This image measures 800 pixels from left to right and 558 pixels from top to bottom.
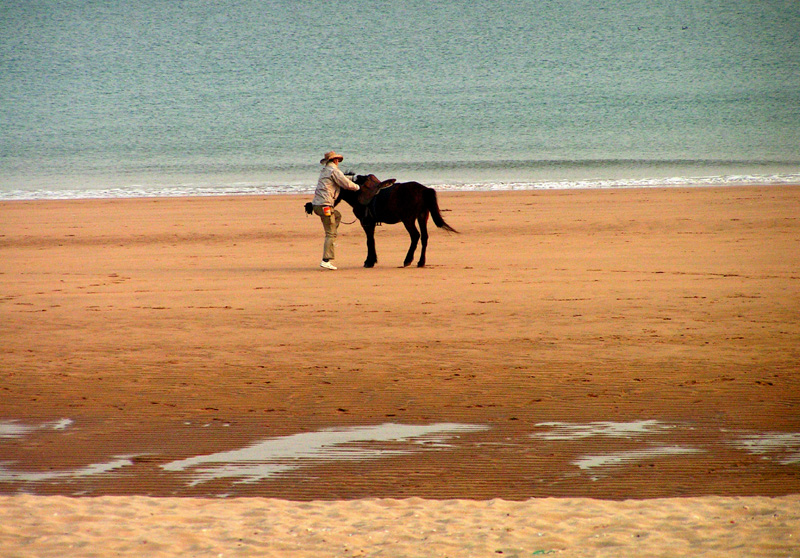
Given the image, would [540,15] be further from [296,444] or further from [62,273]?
[296,444]

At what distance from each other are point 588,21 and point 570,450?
93.9 metres

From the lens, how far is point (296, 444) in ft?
16.6

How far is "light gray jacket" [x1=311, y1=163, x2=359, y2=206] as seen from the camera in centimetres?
1184

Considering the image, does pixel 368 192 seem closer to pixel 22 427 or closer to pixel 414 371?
pixel 414 371

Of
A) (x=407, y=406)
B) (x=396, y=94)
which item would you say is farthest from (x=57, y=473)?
(x=396, y=94)

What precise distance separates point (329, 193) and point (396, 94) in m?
63.6

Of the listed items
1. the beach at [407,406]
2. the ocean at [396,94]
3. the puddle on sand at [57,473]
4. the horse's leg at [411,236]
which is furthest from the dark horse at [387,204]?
the ocean at [396,94]

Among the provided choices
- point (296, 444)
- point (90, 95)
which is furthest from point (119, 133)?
point (296, 444)

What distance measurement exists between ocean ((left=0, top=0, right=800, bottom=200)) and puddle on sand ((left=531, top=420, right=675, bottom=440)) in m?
25.0

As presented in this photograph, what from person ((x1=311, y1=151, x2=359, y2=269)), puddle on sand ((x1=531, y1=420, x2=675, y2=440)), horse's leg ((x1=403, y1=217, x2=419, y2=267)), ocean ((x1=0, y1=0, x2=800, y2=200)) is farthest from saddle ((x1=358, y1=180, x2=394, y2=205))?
ocean ((x1=0, y1=0, x2=800, y2=200))

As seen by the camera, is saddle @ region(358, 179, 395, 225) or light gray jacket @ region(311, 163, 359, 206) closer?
light gray jacket @ region(311, 163, 359, 206)

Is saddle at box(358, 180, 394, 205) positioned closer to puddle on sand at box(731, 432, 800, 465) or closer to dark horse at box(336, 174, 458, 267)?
dark horse at box(336, 174, 458, 267)

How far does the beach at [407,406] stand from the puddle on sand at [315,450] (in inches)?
0.8

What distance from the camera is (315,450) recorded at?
4.94m
